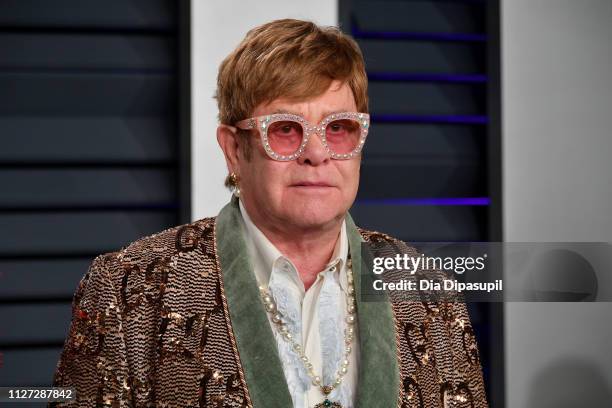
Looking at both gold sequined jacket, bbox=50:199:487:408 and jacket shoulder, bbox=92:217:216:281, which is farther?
jacket shoulder, bbox=92:217:216:281

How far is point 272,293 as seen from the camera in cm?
129

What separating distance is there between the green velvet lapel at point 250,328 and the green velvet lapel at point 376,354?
0.12m

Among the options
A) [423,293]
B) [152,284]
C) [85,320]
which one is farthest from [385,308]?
[85,320]

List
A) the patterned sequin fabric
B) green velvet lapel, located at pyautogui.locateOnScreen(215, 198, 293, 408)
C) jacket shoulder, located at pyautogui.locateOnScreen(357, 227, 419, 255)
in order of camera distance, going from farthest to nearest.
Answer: jacket shoulder, located at pyautogui.locateOnScreen(357, 227, 419, 255) < the patterned sequin fabric < green velvet lapel, located at pyautogui.locateOnScreen(215, 198, 293, 408)

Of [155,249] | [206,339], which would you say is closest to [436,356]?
[206,339]

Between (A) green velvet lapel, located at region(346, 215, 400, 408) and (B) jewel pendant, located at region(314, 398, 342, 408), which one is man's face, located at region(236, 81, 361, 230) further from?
(B) jewel pendant, located at region(314, 398, 342, 408)

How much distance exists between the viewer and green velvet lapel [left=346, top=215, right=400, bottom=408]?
1.22 meters

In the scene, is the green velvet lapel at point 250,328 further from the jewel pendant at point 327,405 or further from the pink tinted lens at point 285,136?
the pink tinted lens at point 285,136

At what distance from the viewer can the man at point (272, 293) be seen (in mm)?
1225

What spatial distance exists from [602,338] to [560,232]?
348 mm

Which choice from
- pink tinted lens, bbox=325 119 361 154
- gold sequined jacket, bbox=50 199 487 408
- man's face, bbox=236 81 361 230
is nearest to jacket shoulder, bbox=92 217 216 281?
gold sequined jacket, bbox=50 199 487 408

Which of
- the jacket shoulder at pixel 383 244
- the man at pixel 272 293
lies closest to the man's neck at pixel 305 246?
the man at pixel 272 293

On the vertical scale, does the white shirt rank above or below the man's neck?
below

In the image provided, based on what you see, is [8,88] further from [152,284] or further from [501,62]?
[501,62]
